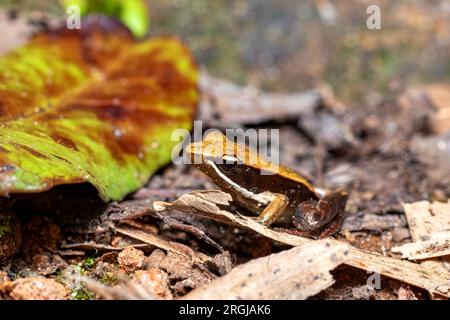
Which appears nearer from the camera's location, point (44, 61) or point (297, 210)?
point (297, 210)

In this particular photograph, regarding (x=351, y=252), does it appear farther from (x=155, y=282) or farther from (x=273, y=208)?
(x=155, y=282)

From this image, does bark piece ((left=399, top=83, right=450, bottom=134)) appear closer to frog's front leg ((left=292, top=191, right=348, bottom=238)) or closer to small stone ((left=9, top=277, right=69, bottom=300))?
frog's front leg ((left=292, top=191, right=348, bottom=238))

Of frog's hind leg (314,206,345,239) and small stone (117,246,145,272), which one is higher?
frog's hind leg (314,206,345,239)

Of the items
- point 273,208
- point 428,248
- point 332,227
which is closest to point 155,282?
point 273,208

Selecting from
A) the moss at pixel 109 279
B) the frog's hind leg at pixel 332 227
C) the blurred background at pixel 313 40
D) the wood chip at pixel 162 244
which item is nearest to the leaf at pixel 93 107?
the wood chip at pixel 162 244

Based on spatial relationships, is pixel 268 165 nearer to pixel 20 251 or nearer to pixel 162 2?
pixel 20 251

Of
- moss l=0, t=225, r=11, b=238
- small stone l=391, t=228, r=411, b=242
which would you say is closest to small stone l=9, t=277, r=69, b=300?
moss l=0, t=225, r=11, b=238

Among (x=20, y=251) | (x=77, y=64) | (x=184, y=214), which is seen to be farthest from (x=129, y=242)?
(x=77, y=64)
